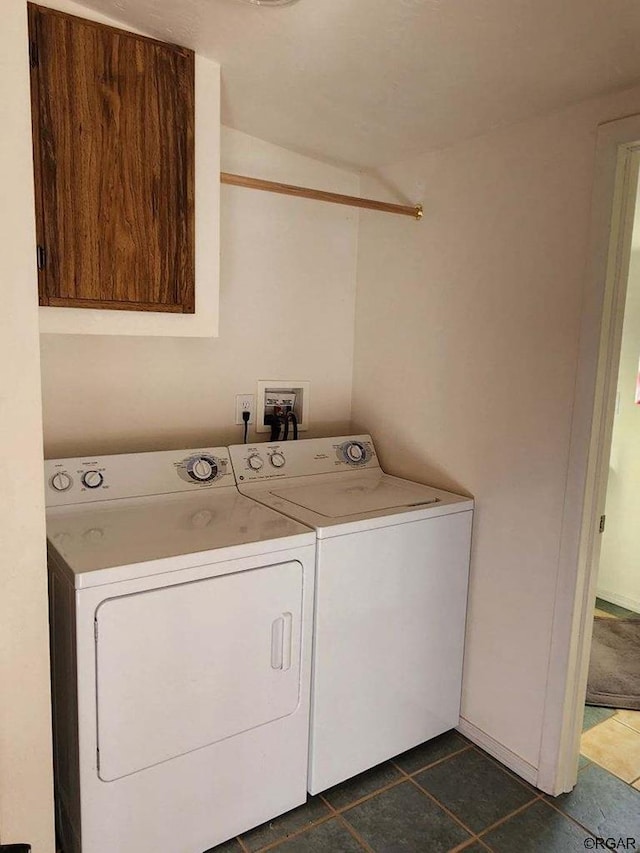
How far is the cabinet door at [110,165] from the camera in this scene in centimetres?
153

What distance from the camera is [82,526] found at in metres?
1.73

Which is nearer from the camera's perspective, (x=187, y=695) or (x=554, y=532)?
(x=187, y=695)

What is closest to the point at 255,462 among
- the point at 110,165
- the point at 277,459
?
the point at 277,459

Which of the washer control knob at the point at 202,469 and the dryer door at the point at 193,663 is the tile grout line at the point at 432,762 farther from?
the washer control knob at the point at 202,469

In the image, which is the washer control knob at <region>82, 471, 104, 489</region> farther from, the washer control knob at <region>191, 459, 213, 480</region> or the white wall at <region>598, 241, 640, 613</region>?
the white wall at <region>598, 241, 640, 613</region>

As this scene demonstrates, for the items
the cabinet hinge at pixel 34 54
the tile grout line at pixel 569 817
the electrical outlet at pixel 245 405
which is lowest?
the tile grout line at pixel 569 817

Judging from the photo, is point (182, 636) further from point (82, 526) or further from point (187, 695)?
point (82, 526)

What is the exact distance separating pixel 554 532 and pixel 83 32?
Answer: 1.97m

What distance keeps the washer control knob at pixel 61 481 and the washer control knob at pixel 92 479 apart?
0.14 feet

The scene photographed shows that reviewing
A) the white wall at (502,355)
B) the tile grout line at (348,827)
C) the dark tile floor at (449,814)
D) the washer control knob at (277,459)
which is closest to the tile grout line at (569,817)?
the dark tile floor at (449,814)

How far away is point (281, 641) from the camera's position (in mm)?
1722

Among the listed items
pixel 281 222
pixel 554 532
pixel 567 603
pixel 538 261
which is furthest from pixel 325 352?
pixel 567 603

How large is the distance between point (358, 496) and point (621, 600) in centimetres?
214

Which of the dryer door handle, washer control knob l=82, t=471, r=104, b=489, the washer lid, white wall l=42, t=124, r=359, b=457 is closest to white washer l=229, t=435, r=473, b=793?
the washer lid
